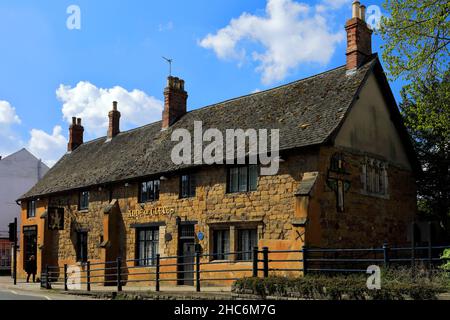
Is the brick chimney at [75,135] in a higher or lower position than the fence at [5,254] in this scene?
higher

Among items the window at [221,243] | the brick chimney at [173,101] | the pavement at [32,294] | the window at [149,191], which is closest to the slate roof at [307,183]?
the window at [221,243]

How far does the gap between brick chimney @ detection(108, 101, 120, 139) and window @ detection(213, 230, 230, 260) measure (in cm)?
1483

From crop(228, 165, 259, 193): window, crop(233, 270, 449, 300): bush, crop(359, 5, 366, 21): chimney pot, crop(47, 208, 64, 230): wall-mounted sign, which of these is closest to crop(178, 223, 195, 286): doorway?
crop(228, 165, 259, 193): window

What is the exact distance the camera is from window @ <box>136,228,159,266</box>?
81.7 ft

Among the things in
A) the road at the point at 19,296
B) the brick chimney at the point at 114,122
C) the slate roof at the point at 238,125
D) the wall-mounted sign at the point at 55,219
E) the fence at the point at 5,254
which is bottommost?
the fence at the point at 5,254

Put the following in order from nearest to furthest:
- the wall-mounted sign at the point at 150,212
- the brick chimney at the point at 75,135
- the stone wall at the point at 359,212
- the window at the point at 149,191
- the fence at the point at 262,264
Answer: the fence at the point at 262,264 < the stone wall at the point at 359,212 < the wall-mounted sign at the point at 150,212 < the window at the point at 149,191 < the brick chimney at the point at 75,135

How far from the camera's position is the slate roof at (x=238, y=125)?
20159 mm

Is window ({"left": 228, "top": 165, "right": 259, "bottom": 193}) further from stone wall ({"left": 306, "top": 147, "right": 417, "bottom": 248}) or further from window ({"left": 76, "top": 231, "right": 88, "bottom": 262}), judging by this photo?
window ({"left": 76, "top": 231, "right": 88, "bottom": 262})

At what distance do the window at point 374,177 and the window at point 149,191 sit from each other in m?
9.18

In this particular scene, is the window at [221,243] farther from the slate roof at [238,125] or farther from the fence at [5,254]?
the fence at [5,254]

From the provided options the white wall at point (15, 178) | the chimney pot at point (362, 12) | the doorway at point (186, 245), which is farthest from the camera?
the white wall at point (15, 178)

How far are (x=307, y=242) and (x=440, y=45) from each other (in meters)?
8.09

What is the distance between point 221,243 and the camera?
21.8 m

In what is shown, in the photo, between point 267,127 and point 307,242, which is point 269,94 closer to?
point 267,127
